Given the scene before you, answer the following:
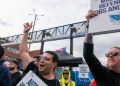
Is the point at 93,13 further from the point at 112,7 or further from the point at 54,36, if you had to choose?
the point at 54,36

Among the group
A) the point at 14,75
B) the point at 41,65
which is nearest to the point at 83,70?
the point at 14,75

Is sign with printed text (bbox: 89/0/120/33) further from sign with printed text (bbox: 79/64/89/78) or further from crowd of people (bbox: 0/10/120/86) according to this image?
sign with printed text (bbox: 79/64/89/78)

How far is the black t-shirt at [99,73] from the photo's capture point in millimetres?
1428

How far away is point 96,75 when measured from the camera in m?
1.47

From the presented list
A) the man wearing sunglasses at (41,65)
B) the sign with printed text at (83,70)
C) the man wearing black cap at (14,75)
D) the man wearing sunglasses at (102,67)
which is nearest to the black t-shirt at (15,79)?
the man wearing black cap at (14,75)

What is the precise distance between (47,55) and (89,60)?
2.79 feet

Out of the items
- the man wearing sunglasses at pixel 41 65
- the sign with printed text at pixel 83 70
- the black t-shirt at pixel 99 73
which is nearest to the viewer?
the black t-shirt at pixel 99 73

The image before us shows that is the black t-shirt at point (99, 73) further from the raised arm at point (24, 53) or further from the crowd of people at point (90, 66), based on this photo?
the raised arm at point (24, 53)

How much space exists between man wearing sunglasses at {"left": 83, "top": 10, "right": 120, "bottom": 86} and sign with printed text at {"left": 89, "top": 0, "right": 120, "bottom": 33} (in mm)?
205

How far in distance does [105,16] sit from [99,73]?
878 millimetres

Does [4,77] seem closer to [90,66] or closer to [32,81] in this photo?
[32,81]

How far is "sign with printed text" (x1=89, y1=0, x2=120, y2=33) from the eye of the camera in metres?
1.55

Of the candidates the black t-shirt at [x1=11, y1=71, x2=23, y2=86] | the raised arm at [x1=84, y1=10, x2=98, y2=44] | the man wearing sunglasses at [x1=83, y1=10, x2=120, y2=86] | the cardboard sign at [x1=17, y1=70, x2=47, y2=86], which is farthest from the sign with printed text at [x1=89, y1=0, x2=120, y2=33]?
the black t-shirt at [x1=11, y1=71, x2=23, y2=86]

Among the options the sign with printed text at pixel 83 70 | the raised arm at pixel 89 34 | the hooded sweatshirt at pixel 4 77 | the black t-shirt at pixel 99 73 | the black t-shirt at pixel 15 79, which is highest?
the raised arm at pixel 89 34
